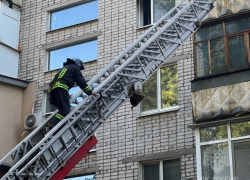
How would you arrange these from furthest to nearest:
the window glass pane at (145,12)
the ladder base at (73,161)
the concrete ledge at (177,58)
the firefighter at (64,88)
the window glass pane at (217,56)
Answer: the window glass pane at (145,12) < the concrete ledge at (177,58) < the window glass pane at (217,56) < the firefighter at (64,88) < the ladder base at (73,161)

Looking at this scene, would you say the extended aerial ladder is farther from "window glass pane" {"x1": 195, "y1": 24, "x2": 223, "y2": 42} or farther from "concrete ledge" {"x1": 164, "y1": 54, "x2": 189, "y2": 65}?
"concrete ledge" {"x1": 164, "y1": 54, "x2": 189, "y2": 65}

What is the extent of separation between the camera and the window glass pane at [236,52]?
48.8 ft

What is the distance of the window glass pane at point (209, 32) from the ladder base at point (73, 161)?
5.40m

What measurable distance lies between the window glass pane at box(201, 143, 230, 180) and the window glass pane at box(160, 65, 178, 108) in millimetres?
2660

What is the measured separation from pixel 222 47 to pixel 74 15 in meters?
6.55

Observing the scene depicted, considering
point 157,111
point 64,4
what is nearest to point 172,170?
point 157,111

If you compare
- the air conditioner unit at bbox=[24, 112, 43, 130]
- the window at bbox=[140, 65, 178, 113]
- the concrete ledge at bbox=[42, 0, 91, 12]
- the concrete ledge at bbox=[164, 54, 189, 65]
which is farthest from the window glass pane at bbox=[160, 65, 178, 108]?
the concrete ledge at bbox=[42, 0, 91, 12]

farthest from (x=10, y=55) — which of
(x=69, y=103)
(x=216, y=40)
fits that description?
(x=69, y=103)

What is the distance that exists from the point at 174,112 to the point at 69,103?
232 inches

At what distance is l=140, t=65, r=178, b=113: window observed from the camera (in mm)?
16906

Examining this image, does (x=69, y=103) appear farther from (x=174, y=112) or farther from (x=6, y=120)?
(x=6, y=120)

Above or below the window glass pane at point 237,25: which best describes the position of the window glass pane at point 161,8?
above

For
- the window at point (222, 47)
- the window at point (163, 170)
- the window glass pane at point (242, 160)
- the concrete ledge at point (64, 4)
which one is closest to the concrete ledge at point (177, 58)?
the window at point (222, 47)

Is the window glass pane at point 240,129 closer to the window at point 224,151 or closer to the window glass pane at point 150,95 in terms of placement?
the window at point 224,151
